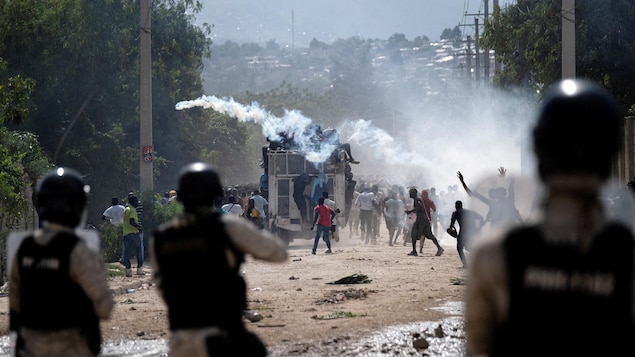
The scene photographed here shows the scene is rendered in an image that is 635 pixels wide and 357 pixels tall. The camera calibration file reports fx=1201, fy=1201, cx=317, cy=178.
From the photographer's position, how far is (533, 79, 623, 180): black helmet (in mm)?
3162

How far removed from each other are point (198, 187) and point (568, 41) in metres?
15.0

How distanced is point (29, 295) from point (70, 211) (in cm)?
43

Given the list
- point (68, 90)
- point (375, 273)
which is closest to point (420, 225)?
point (375, 273)

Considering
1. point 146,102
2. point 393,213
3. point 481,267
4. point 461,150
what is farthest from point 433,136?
point 481,267

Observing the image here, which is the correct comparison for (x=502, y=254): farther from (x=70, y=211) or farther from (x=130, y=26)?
(x=130, y=26)

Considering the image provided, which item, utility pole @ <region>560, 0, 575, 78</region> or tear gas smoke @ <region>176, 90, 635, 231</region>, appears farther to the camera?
tear gas smoke @ <region>176, 90, 635, 231</region>

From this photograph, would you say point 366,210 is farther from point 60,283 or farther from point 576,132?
point 576,132

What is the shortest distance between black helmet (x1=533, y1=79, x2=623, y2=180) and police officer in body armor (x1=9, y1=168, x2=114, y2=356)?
2.76 meters

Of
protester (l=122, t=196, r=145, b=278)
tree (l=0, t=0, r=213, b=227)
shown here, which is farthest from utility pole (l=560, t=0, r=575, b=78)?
tree (l=0, t=0, r=213, b=227)

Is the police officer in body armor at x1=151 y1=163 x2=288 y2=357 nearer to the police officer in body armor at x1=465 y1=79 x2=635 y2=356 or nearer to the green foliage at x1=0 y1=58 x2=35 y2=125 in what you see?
the police officer in body armor at x1=465 y1=79 x2=635 y2=356

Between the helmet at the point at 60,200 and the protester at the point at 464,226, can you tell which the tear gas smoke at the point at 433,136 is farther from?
the helmet at the point at 60,200

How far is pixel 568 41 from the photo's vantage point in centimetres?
1955

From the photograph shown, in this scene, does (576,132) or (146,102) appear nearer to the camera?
(576,132)

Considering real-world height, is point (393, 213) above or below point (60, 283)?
below
